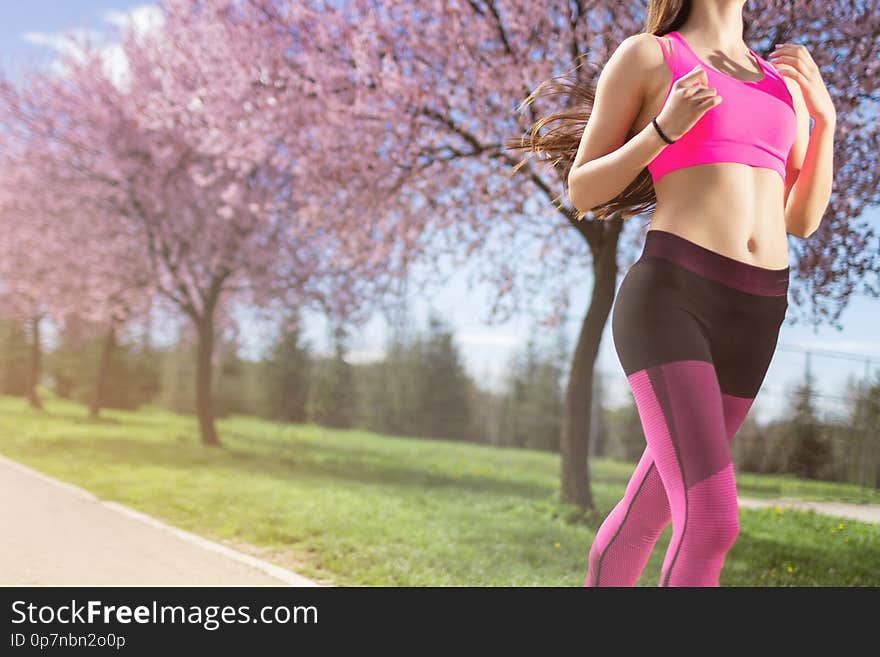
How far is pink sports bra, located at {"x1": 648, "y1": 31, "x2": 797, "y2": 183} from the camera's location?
70.2 inches

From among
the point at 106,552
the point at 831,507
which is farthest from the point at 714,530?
the point at 831,507

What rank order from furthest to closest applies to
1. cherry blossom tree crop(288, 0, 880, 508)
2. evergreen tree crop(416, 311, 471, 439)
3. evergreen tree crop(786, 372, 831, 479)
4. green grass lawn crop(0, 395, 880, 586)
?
evergreen tree crop(416, 311, 471, 439) → evergreen tree crop(786, 372, 831, 479) → cherry blossom tree crop(288, 0, 880, 508) → green grass lawn crop(0, 395, 880, 586)

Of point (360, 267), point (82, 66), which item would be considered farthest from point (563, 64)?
point (82, 66)

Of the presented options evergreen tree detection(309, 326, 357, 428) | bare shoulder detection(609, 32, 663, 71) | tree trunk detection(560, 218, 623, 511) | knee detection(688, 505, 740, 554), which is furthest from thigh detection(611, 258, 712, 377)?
evergreen tree detection(309, 326, 357, 428)

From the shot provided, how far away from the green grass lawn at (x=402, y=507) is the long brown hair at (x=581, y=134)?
8.51 ft

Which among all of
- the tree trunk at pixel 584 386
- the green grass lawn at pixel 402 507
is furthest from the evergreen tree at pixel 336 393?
the tree trunk at pixel 584 386

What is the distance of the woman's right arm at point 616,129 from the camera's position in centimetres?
178

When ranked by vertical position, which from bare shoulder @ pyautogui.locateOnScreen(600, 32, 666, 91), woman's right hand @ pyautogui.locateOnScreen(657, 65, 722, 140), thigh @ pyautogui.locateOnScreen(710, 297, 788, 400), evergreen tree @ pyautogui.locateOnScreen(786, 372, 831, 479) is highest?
bare shoulder @ pyautogui.locateOnScreen(600, 32, 666, 91)

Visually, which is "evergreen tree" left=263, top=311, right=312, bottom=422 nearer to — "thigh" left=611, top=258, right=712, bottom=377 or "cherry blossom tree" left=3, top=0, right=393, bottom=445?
"cherry blossom tree" left=3, top=0, right=393, bottom=445

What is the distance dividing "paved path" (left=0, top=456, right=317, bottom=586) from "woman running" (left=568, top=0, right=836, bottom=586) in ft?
8.58

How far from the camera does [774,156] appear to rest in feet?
6.08

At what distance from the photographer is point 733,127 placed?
179cm

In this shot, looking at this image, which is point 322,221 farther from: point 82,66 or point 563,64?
point 82,66
